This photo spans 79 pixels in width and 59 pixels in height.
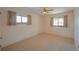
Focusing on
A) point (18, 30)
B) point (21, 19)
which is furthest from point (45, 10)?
point (18, 30)

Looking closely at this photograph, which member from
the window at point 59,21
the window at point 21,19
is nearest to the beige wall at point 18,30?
the window at point 21,19

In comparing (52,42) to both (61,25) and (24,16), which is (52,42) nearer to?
(61,25)

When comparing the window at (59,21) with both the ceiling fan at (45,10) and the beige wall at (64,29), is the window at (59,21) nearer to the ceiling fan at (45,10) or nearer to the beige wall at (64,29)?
the beige wall at (64,29)

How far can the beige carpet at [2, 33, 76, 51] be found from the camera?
1.95 meters

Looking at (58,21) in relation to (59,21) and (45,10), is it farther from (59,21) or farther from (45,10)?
(45,10)

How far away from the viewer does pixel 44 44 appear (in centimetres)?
204

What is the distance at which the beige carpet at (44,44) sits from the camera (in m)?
1.95

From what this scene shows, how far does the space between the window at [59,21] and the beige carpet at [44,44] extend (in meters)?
0.25

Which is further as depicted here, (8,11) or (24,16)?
(24,16)

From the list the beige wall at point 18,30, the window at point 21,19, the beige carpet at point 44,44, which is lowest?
the beige carpet at point 44,44

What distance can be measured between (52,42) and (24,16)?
2.60 feet

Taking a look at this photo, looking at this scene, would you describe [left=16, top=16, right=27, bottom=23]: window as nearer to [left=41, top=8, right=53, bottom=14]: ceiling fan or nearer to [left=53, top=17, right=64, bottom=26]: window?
[left=41, top=8, right=53, bottom=14]: ceiling fan
